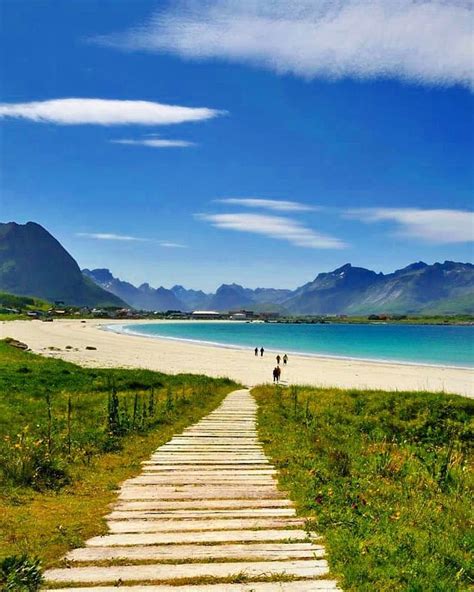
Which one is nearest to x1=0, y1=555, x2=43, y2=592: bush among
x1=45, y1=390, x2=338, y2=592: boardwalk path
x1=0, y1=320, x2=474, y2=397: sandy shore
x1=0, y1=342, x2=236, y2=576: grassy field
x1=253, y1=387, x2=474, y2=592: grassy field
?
x1=45, y1=390, x2=338, y2=592: boardwalk path

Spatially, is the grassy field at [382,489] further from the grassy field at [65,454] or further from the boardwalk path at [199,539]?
the grassy field at [65,454]

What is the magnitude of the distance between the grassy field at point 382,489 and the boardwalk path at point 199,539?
47 centimetres

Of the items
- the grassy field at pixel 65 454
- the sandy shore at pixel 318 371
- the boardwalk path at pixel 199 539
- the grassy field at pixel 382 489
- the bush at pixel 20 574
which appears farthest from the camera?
the sandy shore at pixel 318 371

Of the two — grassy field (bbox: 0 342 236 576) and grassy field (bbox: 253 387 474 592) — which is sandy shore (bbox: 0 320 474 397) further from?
grassy field (bbox: 253 387 474 592)

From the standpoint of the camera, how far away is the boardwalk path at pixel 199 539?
599 cm

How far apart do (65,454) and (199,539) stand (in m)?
6.63

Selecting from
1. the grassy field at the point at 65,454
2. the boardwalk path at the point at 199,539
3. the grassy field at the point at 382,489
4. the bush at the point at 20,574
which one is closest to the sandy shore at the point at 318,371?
the grassy field at the point at 65,454

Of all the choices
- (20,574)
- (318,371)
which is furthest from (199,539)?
(318,371)

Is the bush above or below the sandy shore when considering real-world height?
above

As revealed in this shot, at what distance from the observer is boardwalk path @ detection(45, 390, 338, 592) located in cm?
599

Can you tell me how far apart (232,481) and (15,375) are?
923 inches

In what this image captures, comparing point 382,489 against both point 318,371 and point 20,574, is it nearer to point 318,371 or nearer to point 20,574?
point 20,574

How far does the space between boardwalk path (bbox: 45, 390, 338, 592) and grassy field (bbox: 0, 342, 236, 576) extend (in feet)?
1.65

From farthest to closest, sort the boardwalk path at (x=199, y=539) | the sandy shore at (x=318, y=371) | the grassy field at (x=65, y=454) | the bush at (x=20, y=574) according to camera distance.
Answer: the sandy shore at (x=318, y=371) < the grassy field at (x=65, y=454) < the boardwalk path at (x=199, y=539) < the bush at (x=20, y=574)
